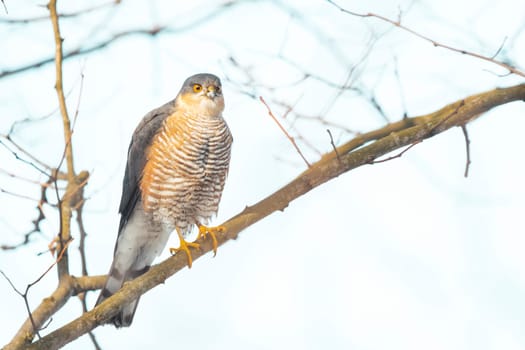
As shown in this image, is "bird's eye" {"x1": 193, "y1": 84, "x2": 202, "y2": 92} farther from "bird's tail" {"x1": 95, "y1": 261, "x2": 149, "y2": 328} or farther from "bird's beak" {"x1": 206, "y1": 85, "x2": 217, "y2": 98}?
"bird's tail" {"x1": 95, "y1": 261, "x2": 149, "y2": 328}

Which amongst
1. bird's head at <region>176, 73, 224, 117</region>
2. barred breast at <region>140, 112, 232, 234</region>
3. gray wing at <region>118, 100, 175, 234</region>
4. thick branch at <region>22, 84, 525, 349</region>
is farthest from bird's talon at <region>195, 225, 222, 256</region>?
bird's head at <region>176, 73, 224, 117</region>

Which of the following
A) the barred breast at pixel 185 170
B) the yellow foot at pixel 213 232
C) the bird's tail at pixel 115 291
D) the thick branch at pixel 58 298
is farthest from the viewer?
the barred breast at pixel 185 170

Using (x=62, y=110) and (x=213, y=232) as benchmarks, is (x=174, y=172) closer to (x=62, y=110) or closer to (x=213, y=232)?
(x=213, y=232)

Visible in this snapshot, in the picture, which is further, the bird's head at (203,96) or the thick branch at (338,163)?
the bird's head at (203,96)

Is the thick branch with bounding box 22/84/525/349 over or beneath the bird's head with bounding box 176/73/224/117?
beneath

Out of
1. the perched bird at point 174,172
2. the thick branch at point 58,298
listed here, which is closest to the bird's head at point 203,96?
the perched bird at point 174,172

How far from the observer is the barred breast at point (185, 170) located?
18.4 feet

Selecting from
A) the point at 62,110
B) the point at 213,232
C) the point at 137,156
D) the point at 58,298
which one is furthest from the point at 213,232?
the point at 62,110

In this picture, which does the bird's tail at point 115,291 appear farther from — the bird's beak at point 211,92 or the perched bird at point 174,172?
the bird's beak at point 211,92

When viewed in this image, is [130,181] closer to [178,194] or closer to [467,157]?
[178,194]

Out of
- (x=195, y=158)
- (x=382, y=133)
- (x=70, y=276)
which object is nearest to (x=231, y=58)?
(x=195, y=158)

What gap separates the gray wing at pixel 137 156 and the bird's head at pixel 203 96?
188 millimetres

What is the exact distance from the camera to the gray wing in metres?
5.76

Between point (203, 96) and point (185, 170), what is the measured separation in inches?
25.9
